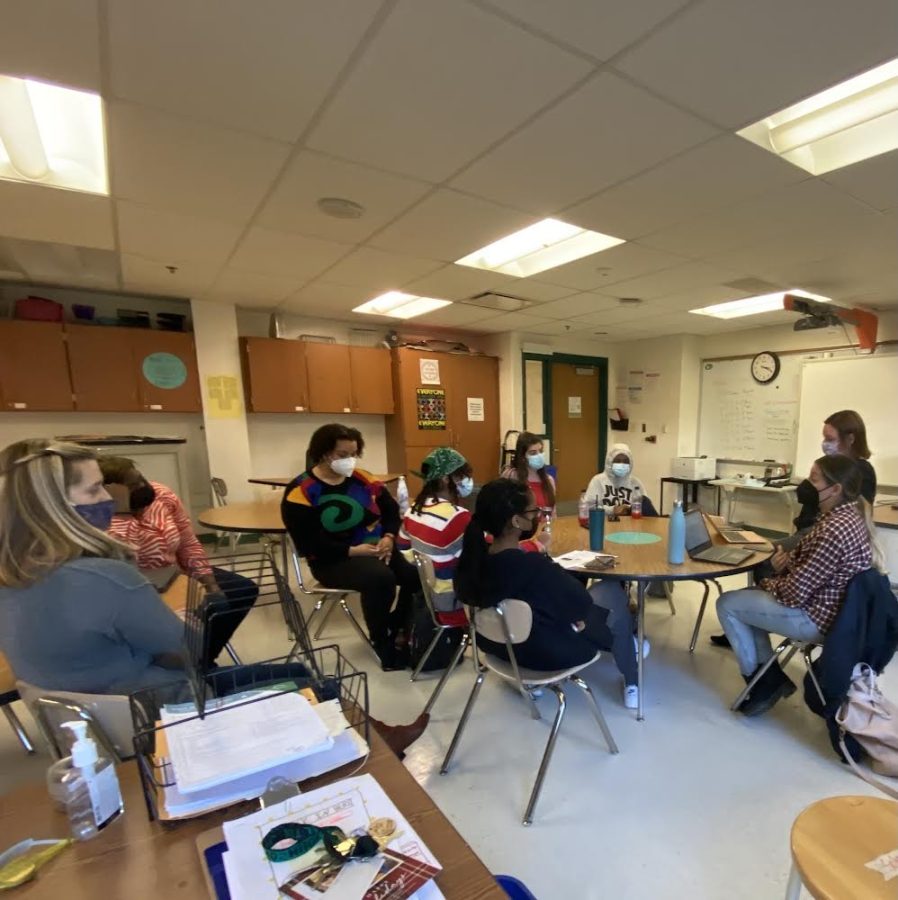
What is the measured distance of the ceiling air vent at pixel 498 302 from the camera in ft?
13.9

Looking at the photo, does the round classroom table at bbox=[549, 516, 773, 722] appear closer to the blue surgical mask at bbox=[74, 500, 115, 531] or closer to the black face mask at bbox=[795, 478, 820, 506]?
the black face mask at bbox=[795, 478, 820, 506]

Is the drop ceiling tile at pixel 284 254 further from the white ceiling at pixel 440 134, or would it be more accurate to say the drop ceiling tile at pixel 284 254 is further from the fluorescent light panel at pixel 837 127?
the fluorescent light panel at pixel 837 127

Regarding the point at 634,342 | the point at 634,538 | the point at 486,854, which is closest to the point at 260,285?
the point at 634,538

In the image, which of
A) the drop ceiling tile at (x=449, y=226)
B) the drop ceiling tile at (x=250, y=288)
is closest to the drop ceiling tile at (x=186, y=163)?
the drop ceiling tile at (x=449, y=226)

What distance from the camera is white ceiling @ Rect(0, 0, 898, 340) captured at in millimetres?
1305

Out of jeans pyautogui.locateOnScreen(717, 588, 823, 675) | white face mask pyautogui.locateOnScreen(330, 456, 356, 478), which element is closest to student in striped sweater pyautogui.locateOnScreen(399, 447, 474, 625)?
white face mask pyautogui.locateOnScreen(330, 456, 356, 478)

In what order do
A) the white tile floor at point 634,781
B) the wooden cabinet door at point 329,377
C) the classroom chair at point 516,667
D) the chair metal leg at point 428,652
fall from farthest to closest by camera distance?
1. the wooden cabinet door at point 329,377
2. the chair metal leg at point 428,652
3. the classroom chair at point 516,667
4. the white tile floor at point 634,781

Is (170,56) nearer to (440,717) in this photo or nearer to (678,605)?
(440,717)

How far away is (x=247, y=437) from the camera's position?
479 centimetres

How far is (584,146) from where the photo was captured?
1.89 metres

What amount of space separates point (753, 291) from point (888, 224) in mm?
1512

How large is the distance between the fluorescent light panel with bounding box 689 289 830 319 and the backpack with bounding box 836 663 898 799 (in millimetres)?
3589

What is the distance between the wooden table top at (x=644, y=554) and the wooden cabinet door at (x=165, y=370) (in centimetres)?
354


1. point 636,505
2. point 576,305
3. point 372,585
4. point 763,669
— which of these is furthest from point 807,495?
point 372,585
